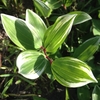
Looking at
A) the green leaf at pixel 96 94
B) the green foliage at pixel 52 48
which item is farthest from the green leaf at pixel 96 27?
the green leaf at pixel 96 94

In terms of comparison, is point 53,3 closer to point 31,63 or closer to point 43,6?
point 43,6

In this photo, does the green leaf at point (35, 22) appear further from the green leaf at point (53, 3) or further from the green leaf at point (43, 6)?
the green leaf at point (53, 3)

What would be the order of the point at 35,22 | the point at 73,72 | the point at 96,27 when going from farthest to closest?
1. the point at 96,27
2. the point at 35,22
3. the point at 73,72

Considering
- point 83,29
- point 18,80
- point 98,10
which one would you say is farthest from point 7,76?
point 98,10

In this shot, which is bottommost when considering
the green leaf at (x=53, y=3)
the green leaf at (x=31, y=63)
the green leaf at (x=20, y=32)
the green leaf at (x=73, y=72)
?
the green leaf at (x=73, y=72)

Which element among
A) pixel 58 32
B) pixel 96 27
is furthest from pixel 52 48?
pixel 96 27

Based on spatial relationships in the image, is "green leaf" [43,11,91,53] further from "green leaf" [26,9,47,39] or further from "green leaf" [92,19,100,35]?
"green leaf" [92,19,100,35]
